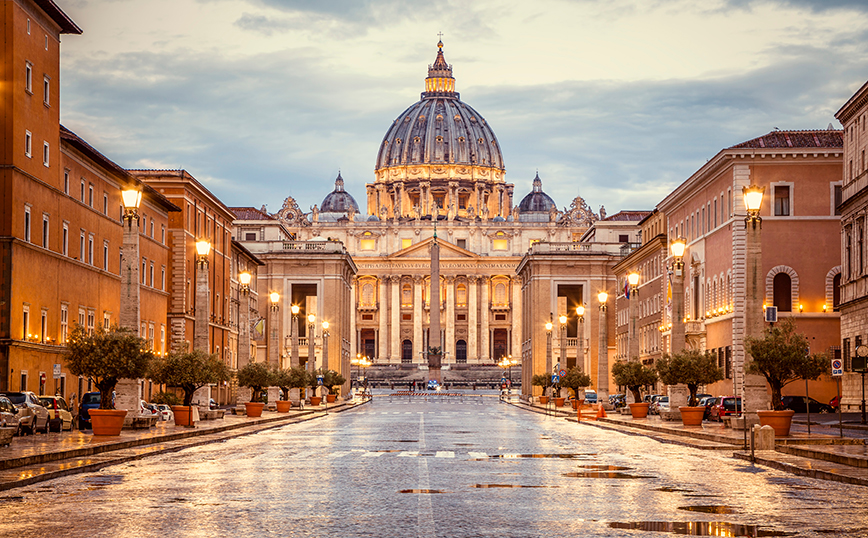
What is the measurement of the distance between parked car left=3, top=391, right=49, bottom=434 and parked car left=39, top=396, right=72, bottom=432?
832 millimetres

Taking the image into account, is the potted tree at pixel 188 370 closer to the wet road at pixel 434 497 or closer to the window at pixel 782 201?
the wet road at pixel 434 497

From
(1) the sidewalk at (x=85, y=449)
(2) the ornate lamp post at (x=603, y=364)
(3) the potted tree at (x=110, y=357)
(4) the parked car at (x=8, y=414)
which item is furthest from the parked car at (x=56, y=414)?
(2) the ornate lamp post at (x=603, y=364)

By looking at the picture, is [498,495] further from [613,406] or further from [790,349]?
[613,406]

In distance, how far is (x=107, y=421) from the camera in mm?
33656

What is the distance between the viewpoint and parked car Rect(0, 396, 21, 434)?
110 ft

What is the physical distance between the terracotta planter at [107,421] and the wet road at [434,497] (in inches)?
209

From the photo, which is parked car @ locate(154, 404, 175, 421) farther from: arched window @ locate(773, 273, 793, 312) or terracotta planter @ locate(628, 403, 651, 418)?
arched window @ locate(773, 273, 793, 312)

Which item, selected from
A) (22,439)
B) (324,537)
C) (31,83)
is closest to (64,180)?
(31,83)

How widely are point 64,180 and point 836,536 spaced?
155ft

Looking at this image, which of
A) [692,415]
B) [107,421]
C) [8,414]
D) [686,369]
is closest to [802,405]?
[686,369]

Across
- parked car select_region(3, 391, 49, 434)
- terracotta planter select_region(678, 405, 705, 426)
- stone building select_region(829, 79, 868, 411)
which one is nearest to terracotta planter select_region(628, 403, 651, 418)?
stone building select_region(829, 79, 868, 411)

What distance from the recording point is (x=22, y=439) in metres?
33.5

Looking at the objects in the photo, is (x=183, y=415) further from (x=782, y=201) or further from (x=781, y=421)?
(x=782, y=201)

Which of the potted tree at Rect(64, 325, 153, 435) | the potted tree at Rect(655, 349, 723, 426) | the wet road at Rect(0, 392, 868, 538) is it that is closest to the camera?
the wet road at Rect(0, 392, 868, 538)
